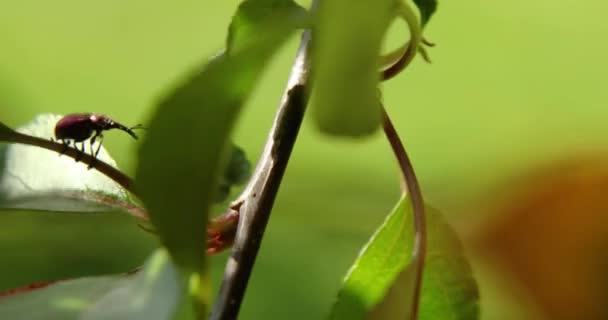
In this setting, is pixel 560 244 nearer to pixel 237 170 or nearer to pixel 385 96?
pixel 385 96

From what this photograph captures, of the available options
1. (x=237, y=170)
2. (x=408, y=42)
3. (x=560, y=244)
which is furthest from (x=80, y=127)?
(x=560, y=244)

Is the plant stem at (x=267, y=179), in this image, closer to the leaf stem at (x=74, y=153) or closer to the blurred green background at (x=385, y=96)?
the leaf stem at (x=74, y=153)

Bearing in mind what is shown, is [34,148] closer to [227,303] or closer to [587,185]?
[227,303]

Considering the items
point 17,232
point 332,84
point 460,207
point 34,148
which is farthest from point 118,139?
point 332,84

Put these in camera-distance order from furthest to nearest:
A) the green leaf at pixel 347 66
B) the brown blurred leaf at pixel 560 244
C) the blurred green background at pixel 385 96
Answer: the blurred green background at pixel 385 96, the brown blurred leaf at pixel 560 244, the green leaf at pixel 347 66

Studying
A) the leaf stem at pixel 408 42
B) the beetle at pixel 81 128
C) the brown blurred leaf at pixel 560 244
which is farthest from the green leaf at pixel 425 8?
the brown blurred leaf at pixel 560 244

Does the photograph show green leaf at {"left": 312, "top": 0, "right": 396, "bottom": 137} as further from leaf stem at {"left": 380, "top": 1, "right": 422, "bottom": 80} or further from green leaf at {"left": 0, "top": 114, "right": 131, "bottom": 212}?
green leaf at {"left": 0, "top": 114, "right": 131, "bottom": 212}

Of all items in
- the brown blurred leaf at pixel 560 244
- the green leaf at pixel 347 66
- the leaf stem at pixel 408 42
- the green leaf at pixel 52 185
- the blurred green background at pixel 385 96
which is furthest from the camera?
the blurred green background at pixel 385 96
